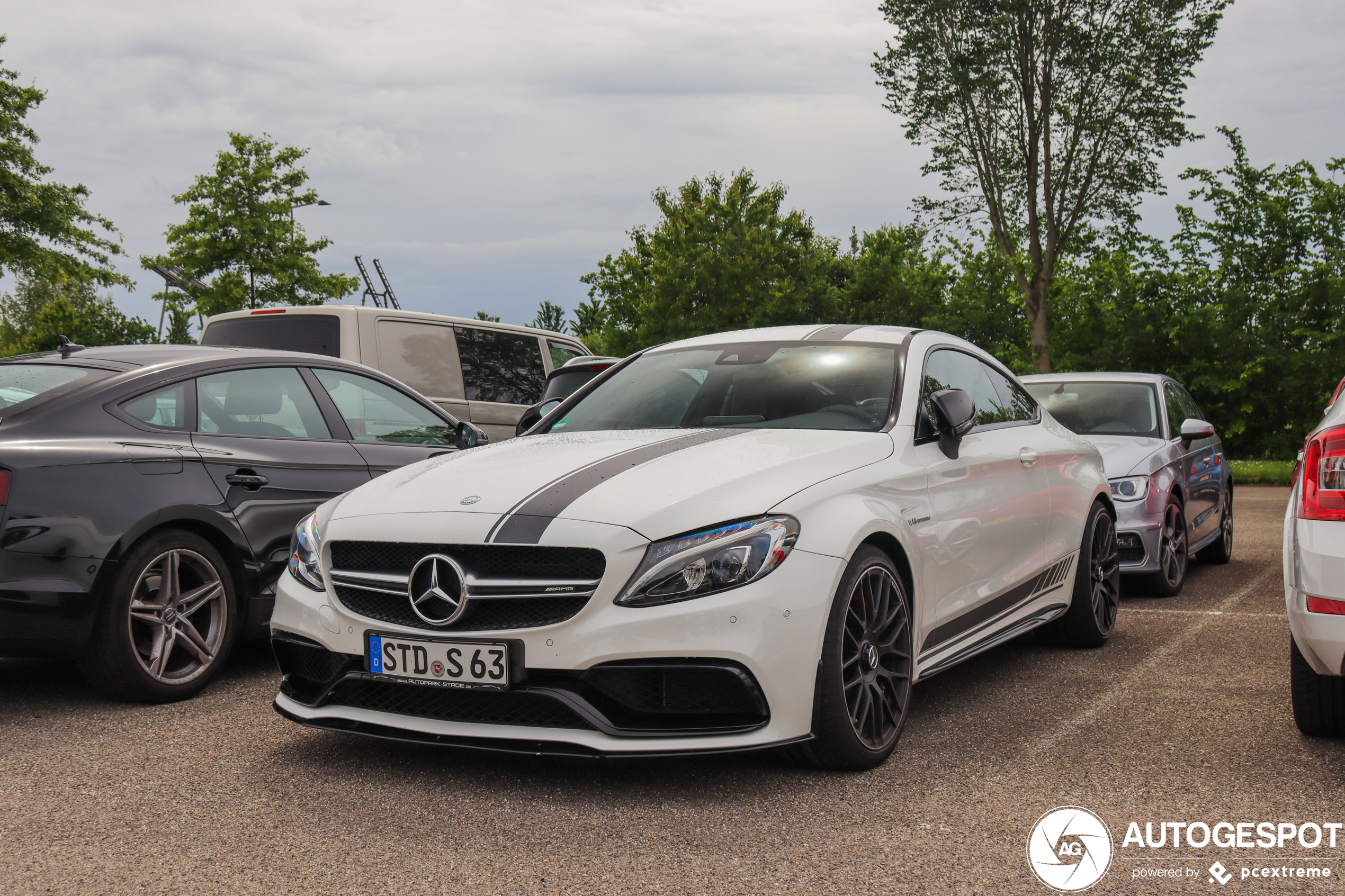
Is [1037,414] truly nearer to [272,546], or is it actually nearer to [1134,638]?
[1134,638]

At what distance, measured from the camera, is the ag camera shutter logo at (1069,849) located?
113 inches

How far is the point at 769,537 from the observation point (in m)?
3.40

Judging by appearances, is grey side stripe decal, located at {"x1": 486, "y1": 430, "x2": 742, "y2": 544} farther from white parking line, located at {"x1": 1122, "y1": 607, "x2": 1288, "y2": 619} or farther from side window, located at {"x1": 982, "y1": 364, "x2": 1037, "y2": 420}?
white parking line, located at {"x1": 1122, "y1": 607, "x2": 1288, "y2": 619}

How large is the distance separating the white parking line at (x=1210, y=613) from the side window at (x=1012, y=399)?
5.79 feet

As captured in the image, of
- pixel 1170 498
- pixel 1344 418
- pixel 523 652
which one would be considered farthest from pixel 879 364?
pixel 1170 498

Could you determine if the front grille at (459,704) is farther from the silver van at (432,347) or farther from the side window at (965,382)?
the silver van at (432,347)

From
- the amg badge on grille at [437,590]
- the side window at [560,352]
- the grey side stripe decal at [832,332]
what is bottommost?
the amg badge on grille at [437,590]

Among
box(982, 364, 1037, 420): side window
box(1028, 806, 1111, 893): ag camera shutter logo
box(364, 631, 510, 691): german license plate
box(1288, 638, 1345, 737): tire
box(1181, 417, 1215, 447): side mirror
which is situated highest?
box(982, 364, 1037, 420): side window

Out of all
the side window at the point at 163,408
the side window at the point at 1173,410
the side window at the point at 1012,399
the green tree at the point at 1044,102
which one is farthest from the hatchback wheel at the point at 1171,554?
the green tree at the point at 1044,102

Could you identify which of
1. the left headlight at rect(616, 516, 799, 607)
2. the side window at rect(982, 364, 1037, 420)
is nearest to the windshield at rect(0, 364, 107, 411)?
the left headlight at rect(616, 516, 799, 607)

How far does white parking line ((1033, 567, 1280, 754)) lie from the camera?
13.7 ft

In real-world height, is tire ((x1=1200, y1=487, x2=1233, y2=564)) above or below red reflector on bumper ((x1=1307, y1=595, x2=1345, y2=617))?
below

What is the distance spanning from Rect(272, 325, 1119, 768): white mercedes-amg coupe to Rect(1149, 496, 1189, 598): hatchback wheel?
3.32 metres

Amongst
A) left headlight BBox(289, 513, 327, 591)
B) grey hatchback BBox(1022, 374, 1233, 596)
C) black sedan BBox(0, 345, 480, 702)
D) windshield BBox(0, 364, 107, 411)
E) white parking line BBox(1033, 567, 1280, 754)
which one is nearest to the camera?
left headlight BBox(289, 513, 327, 591)
